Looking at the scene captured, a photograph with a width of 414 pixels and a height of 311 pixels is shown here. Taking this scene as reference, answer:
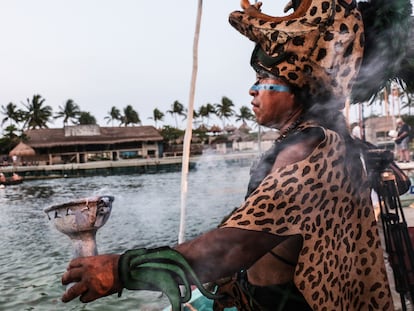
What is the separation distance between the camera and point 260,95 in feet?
4.16

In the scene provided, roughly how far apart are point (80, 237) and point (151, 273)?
0.66 meters

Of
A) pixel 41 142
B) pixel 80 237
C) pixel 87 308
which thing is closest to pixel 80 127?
pixel 41 142

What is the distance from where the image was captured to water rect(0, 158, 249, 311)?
767cm

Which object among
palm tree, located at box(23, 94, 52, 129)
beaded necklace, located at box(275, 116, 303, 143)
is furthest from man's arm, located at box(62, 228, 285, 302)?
palm tree, located at box(23, 94, 52, 129)

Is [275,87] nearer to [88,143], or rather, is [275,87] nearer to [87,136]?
[88,143]

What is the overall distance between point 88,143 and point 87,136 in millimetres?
1732

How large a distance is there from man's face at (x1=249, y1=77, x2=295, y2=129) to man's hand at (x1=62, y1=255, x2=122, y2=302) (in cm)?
→ 67

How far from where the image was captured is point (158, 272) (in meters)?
0.94

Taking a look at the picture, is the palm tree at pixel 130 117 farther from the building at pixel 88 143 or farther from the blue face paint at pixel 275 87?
the blue face paint at pixel 275 87

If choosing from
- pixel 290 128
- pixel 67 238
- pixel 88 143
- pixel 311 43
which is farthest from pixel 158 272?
pixel 88 143

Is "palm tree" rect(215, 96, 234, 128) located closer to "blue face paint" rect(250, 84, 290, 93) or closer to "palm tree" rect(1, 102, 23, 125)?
"palm tree" rect(1, 102, 23, 125)

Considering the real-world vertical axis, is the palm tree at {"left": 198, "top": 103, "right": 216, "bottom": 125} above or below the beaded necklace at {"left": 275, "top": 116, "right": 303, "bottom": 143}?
above

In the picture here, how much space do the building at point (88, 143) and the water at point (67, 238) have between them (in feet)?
73.3

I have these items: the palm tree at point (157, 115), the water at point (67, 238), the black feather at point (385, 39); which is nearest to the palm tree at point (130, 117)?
the palm tree at point (157, 115)
